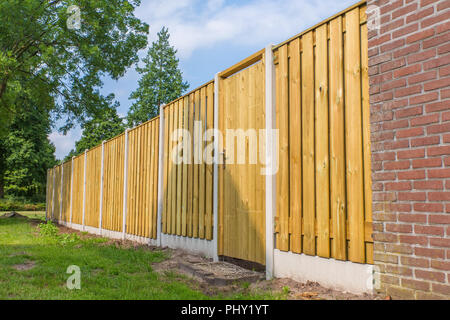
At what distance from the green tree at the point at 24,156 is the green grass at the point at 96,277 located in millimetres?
27609

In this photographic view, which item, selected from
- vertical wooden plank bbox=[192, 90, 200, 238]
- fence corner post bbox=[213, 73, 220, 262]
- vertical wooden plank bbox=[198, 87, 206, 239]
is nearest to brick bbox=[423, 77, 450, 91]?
fence corner post bbox=[213, 73, 220, 262]

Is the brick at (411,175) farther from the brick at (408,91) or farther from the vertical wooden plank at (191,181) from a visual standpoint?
the vertical wooden plank at (191,181)

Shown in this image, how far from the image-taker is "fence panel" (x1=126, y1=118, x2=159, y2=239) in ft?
26.3

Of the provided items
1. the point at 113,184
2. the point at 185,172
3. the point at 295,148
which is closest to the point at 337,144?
the point at 295,148

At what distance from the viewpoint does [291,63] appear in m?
4.34

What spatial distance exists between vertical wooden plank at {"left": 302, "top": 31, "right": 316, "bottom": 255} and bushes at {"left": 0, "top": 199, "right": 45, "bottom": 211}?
30.2 meters

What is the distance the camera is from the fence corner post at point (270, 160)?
4.42 m

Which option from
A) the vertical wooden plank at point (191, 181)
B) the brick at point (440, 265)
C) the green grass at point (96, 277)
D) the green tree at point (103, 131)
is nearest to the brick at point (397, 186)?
the brick at point (440, 265)

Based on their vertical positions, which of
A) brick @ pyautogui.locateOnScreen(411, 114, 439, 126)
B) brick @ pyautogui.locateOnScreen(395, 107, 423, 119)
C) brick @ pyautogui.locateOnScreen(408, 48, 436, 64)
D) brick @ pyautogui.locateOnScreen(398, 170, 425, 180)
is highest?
brick @ pyautogui.locateOnScreen(408, 48, 436, 64)

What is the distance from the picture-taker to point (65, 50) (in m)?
15.8

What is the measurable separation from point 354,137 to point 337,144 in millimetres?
208

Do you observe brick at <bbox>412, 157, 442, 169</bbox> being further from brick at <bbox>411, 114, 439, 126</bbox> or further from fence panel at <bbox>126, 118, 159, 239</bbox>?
fence panel at <bbox>126, 118, 159, 239</bbox>
